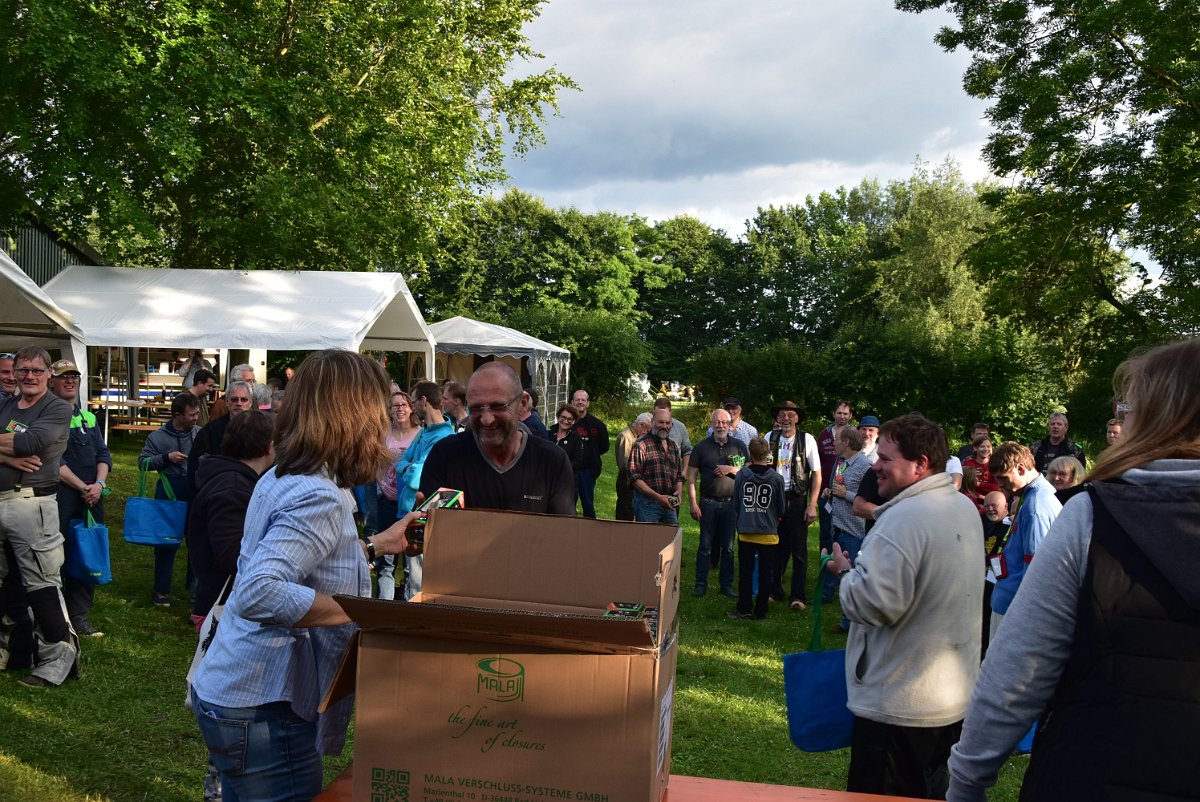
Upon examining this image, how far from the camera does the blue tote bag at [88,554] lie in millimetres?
6352

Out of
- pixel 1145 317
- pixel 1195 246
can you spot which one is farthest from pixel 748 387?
pixel 1195 246

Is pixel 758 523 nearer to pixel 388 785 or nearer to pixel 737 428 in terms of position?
pixel 737 428

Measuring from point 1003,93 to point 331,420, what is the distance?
1847cm

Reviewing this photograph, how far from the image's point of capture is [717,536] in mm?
10227

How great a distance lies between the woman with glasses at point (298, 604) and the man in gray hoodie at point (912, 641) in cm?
176

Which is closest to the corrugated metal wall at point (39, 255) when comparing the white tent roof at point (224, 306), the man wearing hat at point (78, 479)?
the white tent roof at point (224, 306)

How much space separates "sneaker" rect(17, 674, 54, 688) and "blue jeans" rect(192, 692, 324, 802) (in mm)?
4353

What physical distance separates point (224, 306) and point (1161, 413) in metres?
14.3

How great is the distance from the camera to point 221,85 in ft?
52.1

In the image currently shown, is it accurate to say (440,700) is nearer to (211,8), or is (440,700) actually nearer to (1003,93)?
(211,8)

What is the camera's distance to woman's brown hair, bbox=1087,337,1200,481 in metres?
1.55

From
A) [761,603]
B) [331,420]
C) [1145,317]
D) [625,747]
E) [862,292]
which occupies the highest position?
[862,292]

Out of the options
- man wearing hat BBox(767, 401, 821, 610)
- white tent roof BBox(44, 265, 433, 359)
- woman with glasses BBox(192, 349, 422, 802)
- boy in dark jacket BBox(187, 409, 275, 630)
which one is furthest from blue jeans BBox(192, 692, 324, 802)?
white tent roof BBox(44, 265, 433, 359)

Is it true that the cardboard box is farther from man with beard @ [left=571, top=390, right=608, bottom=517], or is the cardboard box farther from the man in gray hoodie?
man with beard @ [left=571, top=390, right=608, bottom=517]
